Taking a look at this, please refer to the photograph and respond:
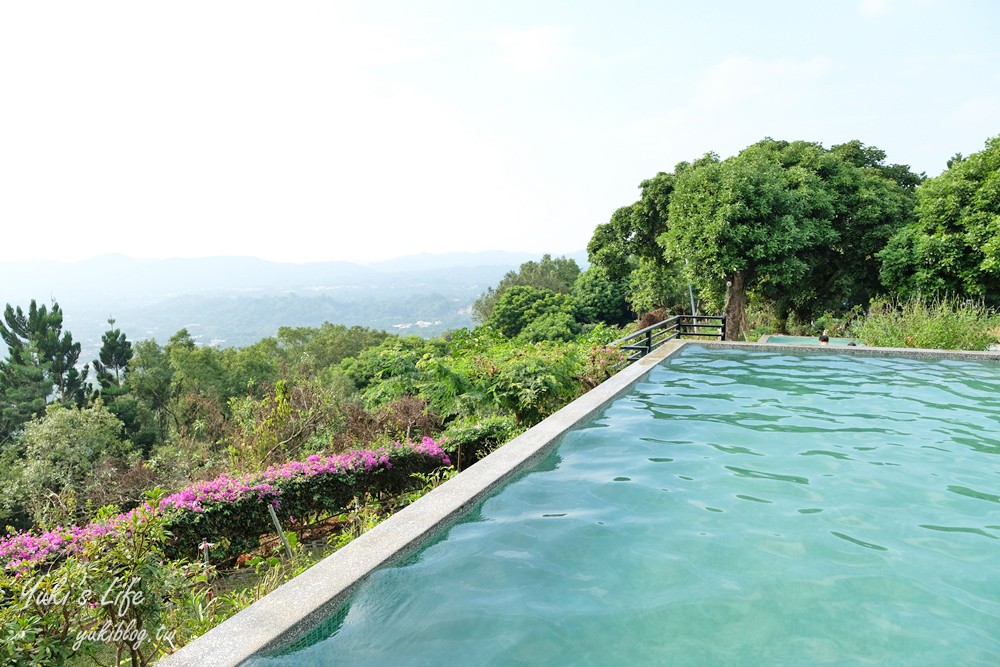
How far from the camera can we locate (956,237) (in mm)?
16547

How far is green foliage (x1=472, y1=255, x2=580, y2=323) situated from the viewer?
62.2 meters

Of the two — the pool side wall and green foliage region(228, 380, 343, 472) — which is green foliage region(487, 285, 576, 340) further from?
the pool side wall

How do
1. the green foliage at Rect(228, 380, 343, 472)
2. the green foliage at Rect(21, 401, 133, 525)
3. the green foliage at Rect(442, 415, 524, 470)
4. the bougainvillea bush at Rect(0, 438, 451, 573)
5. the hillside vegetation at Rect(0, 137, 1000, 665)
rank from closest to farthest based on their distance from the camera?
the hillside vegetation at Rect(0, 137, 1000, 665)
the bougainvillea bush at Rect(0, 438, 451, 573)
the green foliage at Rect(442, 415, 524, 470)
the green foliage at Rect(228, 380, 343, 472)
the green foliage at Rect(21, 401, 133, 525)

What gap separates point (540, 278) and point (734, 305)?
4618cm

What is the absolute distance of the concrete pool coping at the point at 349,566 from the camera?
2.37m

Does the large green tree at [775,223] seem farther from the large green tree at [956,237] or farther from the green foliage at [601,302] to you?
the green foliage at [601,302]

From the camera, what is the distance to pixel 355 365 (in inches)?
1588

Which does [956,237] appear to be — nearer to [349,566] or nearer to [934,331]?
[934,331]

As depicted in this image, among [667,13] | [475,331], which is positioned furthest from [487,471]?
[667,13]

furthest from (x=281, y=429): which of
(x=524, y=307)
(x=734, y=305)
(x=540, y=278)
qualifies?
(x=540, y=278)

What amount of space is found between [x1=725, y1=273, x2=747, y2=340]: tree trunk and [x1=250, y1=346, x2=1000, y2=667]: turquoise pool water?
11.3m

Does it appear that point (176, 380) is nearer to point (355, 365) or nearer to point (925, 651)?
point (355, 365)

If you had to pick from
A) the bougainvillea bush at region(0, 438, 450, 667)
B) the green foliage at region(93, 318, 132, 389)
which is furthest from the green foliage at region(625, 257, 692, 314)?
the green foliage at region(93, 318, 132, 389)

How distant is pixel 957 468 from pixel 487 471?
3725 millimetres
